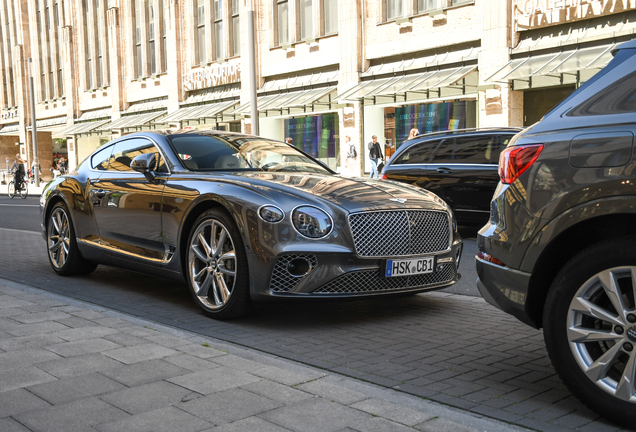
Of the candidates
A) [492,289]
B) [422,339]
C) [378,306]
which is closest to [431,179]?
[378,306]

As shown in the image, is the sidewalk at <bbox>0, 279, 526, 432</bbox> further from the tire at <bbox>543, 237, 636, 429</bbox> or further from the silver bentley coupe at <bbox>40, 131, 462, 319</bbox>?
the silver bentley coupe at <bbox>40, 131, 462, 319</bbox>

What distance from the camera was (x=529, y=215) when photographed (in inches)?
132

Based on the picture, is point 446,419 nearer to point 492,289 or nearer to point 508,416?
point 508,416

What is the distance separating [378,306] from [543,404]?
2505 mm

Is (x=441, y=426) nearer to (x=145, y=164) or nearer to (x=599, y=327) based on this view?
(x=599, y=327)

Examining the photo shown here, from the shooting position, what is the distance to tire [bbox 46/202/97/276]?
714 cm

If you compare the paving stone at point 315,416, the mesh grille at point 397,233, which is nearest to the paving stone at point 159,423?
the paving stone at point 315,416

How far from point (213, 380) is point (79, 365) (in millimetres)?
817

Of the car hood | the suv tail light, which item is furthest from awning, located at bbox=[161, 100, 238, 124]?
the suv tail light

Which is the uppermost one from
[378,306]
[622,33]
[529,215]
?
[622,33]

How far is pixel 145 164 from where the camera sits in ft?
19.2

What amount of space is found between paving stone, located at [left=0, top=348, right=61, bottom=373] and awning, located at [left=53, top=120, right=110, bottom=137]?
4072cm

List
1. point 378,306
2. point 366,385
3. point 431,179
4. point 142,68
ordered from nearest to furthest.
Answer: point 366,385
point 378,306
point 431,179
point 142,68

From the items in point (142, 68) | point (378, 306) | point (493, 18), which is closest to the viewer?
point (378, 306)
